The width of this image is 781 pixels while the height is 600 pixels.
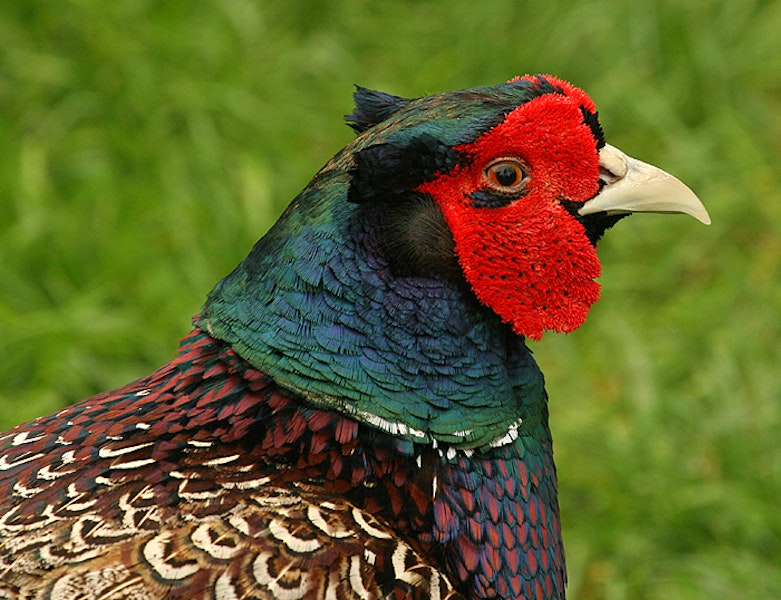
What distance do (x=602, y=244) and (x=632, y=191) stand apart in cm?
269

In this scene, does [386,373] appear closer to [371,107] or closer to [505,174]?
[505,174]

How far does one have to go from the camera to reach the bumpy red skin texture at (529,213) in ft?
7.06

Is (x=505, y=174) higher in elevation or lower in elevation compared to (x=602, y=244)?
lower

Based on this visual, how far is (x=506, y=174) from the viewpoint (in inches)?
85.3

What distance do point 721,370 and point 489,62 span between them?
185cm

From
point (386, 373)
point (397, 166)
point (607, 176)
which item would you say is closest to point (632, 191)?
point (607, 176)

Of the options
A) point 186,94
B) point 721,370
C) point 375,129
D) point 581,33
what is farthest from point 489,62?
point 375,129

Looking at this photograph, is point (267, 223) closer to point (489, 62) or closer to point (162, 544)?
point (489, 62)

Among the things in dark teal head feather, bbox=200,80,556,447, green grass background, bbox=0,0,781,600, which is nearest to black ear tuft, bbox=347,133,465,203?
dark teal head feather, bbox=200,80,556,447

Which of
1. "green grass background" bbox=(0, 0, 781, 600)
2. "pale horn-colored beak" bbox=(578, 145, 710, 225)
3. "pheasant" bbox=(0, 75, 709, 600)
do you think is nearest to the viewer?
"pheasant" bbox=(0, 75, 709, 600)

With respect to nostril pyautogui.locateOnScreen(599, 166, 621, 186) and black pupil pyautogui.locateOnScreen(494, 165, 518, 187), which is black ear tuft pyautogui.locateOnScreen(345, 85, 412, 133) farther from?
nostril pyautogui.locateOnScreen(599, 166, 621, 186)

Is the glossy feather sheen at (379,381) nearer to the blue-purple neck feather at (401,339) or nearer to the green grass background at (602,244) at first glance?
the blue-purple neck feather at (401,339)

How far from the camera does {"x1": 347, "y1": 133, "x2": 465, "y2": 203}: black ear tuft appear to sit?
6.87 feet

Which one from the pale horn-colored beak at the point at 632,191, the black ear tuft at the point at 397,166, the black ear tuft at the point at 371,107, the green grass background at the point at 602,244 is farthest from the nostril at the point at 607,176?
the green grass background at the point at 602,244
